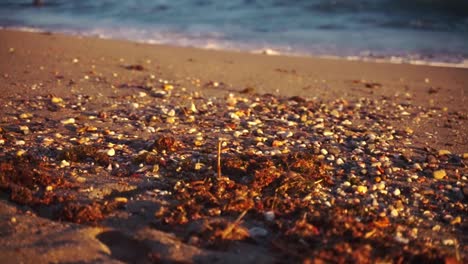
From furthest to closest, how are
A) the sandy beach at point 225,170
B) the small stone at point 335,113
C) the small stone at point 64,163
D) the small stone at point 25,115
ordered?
1. the small stone at point 335,113
2. the small stone at point 25,115
3. the small stone at point 64,163
4. the sandy beach at point 225,170

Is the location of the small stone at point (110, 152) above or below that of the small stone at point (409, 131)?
below

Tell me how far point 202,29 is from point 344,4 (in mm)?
7137

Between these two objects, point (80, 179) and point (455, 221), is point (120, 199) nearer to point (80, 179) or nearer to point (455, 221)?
point (80, 179)

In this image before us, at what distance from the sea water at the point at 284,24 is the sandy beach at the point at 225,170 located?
14.4ft

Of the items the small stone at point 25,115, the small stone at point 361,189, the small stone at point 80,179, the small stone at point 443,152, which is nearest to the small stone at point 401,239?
the small stone at point 361,189

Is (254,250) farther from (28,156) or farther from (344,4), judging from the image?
(344,4)

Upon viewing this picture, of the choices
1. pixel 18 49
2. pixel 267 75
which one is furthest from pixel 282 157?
pixel 18 49

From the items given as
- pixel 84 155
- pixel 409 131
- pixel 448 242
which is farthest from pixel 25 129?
pixel 409 131

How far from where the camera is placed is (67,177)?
396 centimetres

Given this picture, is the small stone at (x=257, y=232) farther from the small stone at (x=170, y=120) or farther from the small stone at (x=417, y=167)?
the small stone at (x=170, y=120)

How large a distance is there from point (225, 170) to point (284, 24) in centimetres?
1301

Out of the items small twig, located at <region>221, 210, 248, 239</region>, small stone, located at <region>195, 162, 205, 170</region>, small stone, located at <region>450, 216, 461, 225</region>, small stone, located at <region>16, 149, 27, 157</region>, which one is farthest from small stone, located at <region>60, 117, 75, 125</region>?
small stone, located at <region>450, 216, 461, 225</region>

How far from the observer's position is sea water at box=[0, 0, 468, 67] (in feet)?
41.0

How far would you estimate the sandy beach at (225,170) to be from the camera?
122 inches
